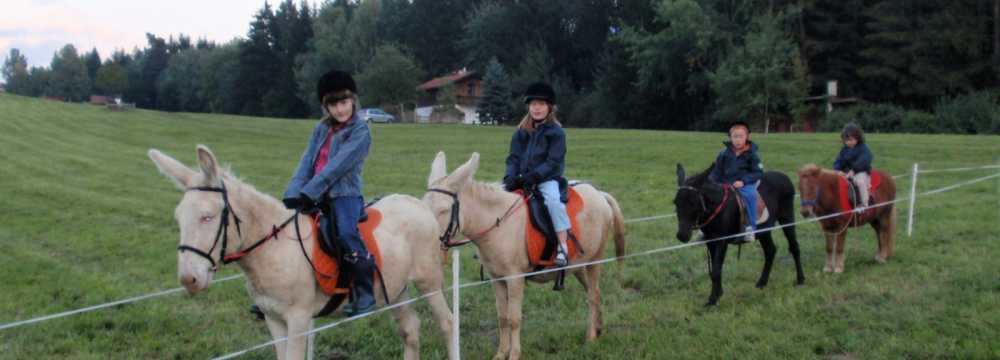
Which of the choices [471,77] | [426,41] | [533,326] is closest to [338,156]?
[533,326]

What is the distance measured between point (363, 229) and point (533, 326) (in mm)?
2798

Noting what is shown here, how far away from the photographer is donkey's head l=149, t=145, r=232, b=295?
154 inches

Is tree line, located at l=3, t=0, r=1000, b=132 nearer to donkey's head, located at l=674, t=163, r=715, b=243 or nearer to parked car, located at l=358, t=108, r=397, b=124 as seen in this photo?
parked car, located at l=358, t=108, r=397, b=124

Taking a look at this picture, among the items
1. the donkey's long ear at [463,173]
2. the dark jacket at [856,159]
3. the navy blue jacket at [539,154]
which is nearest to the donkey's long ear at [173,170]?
the donkey's long ear at [463,173]

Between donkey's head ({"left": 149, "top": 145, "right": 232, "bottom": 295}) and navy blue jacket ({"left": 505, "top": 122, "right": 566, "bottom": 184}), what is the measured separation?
2883 millimetres

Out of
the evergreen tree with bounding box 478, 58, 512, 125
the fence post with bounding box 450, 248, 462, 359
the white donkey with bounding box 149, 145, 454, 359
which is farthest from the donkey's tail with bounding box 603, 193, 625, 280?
the evergreen tree with bounding box 478, 58, 512, 125

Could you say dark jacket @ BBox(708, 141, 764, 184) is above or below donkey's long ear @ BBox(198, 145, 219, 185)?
below

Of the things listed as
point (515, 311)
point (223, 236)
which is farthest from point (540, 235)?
point (223, 236)

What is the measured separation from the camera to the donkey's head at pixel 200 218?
3918mm

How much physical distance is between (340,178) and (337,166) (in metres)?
0.17

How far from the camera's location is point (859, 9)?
51.8 m

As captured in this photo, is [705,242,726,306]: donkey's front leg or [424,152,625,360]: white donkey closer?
[424,152,625,360]: white donkey

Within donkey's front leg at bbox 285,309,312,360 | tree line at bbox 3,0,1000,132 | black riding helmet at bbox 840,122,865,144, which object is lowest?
donkey's front leg at bbox 285,309,312,360

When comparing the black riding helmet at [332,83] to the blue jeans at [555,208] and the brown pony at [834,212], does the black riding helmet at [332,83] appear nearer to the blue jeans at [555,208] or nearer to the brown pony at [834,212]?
the blue jeans at [555,208]
